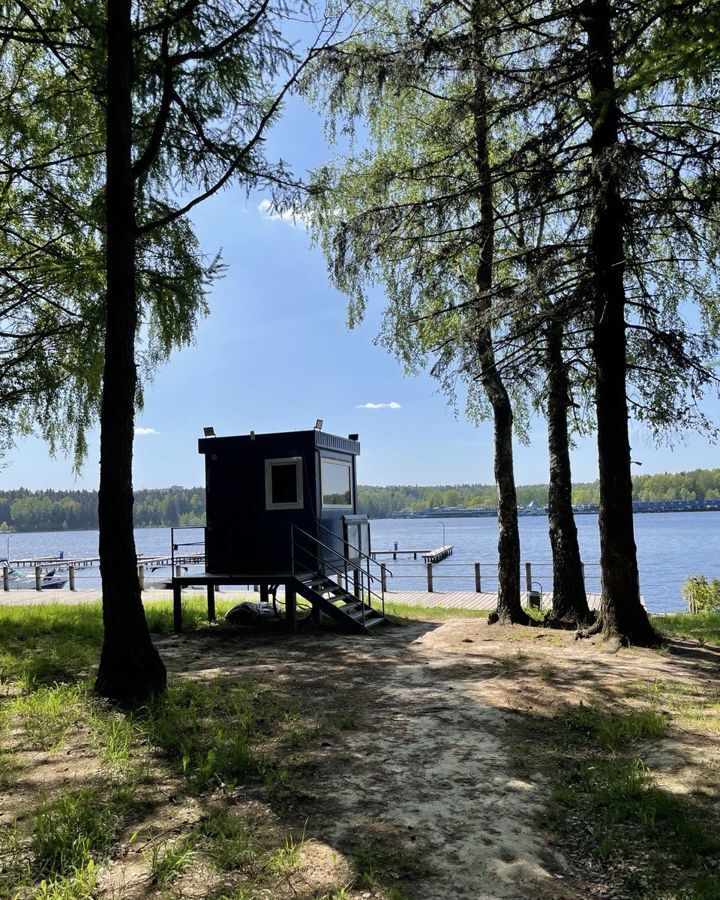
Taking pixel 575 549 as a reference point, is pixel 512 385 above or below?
above

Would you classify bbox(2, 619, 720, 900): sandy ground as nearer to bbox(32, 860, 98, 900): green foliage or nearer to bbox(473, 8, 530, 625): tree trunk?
bbox(32, 860, 98, 900): green foliage

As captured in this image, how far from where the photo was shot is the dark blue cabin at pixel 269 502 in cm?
1129

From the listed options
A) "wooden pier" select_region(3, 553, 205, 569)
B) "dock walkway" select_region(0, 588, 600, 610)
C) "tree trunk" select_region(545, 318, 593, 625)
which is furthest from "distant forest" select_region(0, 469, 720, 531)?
"tree trunk" select_region(545, 318, 593, 625)

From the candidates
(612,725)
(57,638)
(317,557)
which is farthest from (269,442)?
(612,725)

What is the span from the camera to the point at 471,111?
9062 millimetres

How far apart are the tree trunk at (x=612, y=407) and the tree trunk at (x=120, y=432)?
505 cm

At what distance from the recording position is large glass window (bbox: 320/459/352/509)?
11.7 metres

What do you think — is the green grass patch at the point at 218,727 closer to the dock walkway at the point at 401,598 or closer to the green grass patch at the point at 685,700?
the green grass patch at the point at 685,700

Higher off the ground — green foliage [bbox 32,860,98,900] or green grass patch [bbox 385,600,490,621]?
green foliage [bbox 32,860,98,900]

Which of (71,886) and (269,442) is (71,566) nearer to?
(269,442)

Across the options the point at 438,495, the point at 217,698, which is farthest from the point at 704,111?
the point at 438,495

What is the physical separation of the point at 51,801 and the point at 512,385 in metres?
7.47

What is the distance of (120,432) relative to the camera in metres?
5.61

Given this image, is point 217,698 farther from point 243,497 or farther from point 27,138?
point 27,138
